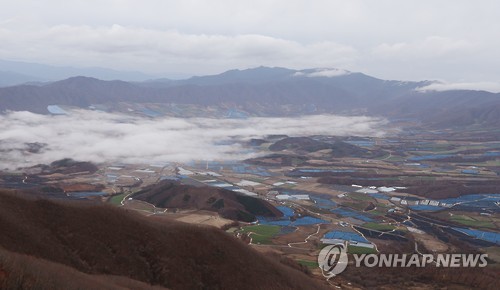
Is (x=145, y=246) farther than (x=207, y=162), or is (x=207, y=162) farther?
(x=207, y=162)

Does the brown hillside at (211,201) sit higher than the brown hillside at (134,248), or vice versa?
the brown hillside at (134,248)

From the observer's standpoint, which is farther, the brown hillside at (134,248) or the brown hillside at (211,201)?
the brown hillside at (211,201)

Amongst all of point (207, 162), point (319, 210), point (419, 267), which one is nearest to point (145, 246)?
point (419, 267)

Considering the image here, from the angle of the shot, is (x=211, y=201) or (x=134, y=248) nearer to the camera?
(x=134, y=248)

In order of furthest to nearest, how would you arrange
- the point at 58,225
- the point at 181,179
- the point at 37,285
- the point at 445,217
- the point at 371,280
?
the point at 181,179
the point at 445,217
the point at 371,280
the point at 58,225
the point at 37,285

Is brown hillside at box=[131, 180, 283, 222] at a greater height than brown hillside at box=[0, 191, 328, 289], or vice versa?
brown hillside at box=[0, 191, 328, 289]

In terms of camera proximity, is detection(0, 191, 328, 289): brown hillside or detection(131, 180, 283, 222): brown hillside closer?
detection(0, 191, 328, 289): brown hillside

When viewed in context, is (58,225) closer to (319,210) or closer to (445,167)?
(319,210)

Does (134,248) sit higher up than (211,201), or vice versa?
(134,248)
